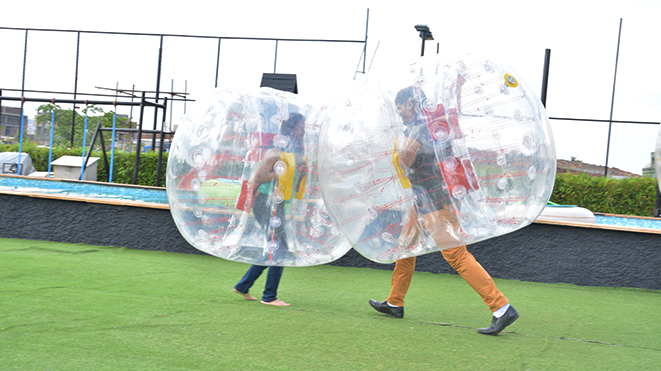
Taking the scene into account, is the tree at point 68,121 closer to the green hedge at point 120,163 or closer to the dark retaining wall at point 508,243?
the green hedge at point 120,163

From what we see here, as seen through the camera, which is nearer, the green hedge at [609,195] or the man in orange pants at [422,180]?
the man in orange pants at [422,180]

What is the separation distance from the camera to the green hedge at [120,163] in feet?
41.8

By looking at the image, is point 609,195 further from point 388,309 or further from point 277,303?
point 277,303

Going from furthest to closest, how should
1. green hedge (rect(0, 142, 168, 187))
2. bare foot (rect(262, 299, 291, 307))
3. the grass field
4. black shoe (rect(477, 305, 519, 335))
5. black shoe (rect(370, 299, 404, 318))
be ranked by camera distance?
1. green hedge (rect(0, 142, 168, 187))
2. bare foot (rect(262, 299, 291, 307))
3. black shoe (rect(370, 299, 404, 318))
4. black shoe (rect(477, 305, 519, 335))
5. the grass field

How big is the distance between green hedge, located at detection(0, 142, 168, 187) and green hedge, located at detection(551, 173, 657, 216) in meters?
8.33

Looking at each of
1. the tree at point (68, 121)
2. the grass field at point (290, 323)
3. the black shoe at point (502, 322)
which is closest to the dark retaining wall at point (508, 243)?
the grass field at point (290, 323)

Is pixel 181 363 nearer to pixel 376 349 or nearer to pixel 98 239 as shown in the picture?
pixel 376 349

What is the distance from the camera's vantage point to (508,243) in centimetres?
538

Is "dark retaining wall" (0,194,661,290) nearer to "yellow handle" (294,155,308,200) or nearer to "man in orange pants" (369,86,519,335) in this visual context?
"yellow handle" (294,155,308,200)

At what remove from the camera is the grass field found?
8.98 feet

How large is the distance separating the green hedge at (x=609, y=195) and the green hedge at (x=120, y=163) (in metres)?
8.33

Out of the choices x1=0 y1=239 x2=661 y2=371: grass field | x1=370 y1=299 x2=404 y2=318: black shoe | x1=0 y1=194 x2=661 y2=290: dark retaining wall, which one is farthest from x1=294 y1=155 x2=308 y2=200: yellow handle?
x1=0 y1=194 x2=661 y2=290: dark retaining wall

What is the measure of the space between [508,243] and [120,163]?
1090 centimetres

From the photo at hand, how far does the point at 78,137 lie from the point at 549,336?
18602 millimetres
